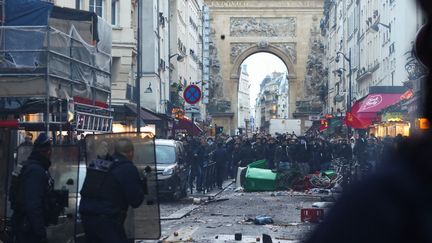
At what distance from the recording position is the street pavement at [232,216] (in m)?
15.4

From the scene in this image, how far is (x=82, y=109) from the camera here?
16.8 meters

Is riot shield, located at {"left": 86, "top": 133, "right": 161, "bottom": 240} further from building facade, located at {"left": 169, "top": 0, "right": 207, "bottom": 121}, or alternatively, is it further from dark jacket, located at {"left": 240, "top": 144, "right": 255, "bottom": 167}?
building facade, located at {"left": 169, "top": 0, "right": 207, "bottom": 121}

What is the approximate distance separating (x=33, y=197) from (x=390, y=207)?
297 inches

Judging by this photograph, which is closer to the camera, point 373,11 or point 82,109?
point 82,109

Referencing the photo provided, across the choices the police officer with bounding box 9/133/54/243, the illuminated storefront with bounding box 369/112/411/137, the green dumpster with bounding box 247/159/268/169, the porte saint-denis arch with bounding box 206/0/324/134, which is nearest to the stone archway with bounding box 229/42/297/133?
the porte saint-denis arch with bounding box 206/0/324/134

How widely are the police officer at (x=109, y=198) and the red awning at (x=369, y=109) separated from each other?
103ft

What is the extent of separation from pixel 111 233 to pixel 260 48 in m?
93.8

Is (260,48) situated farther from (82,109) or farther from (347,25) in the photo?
(82,109)

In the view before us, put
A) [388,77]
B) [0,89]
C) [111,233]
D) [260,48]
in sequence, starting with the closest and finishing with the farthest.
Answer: [111,233], [0,89], [388,77], [260,48]

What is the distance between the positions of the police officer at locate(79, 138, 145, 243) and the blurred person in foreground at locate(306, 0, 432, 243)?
22.0 feet

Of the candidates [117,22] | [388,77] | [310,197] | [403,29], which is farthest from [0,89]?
[388,77]

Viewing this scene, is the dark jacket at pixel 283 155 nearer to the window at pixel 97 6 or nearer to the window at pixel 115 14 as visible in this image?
the window at pixel 97 6

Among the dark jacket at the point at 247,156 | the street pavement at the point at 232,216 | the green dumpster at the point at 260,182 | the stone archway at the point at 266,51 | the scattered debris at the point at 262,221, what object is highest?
the stone archway at the point at 266,51

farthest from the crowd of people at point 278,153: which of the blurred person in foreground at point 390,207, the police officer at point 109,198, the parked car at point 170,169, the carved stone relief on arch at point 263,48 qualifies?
the carved stone relief on arch at point 263,48
